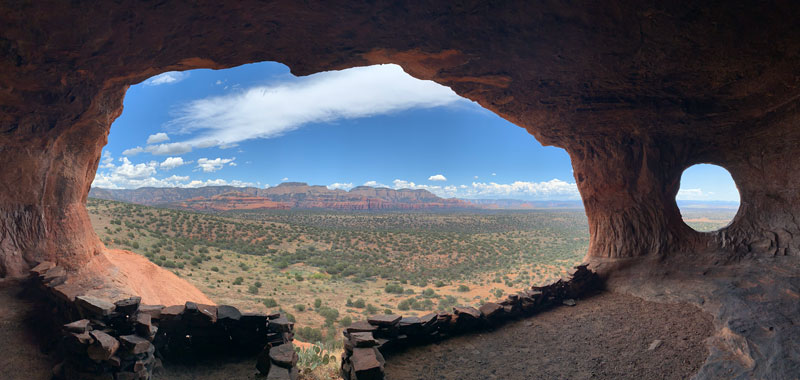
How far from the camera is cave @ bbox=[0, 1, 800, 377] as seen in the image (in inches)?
233

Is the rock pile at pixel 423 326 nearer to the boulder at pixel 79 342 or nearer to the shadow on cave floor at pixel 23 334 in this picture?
the boulder at pixel 79 342

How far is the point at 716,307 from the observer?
7.47 metres

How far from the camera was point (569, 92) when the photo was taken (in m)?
9.12

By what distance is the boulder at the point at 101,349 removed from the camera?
5.11 metres

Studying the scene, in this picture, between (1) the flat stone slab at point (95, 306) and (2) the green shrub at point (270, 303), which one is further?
(2) the green shrub at point (270, 303)

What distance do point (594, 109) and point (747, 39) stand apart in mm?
3522

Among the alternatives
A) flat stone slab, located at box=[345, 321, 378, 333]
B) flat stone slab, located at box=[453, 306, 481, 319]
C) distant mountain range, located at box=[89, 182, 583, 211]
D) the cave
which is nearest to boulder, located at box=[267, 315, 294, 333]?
flat stone slab, located at box=[345, 321, 378, 333]

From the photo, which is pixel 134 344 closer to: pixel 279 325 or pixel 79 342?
pixel 79 342

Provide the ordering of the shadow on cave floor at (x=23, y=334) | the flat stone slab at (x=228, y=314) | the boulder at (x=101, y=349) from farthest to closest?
the flat stone slab at (x=228, y=314)
the shadow on cave floor at (x=23, y=334)
the boulder at (x=101, y=349)

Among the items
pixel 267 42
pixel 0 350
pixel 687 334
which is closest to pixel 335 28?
pixel 267 42

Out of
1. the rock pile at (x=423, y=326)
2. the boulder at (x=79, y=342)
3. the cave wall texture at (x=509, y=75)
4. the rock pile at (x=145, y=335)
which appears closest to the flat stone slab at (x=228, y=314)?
the rock pile at (x=145, y=335)

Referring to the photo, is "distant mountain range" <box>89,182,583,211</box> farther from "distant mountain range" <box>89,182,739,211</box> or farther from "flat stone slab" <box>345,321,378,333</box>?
"flat stone slab" <box>345,321,378,333</box>

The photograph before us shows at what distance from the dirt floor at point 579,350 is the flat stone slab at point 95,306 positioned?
4839 mm

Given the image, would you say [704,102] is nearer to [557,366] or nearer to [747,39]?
[747,39]
